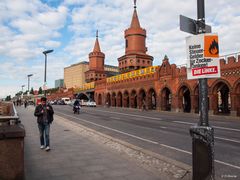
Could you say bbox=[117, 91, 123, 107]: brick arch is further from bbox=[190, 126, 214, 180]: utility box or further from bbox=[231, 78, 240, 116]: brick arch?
bbox=[190, 126, 214, 180]: utility box

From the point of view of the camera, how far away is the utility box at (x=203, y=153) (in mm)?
4363

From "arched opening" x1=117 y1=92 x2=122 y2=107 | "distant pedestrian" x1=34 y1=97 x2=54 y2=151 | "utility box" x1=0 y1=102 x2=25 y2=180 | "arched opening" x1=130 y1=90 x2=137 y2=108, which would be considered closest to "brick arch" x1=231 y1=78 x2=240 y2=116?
"distant pedestrian" x1=34 y1=97 x2=54 y2=151

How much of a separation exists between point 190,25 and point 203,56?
0.67m

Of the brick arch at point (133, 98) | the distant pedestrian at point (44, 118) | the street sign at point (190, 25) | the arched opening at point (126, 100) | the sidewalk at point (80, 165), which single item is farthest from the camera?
the arched opening at point (126, 100)

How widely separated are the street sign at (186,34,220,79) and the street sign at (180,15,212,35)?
16cm

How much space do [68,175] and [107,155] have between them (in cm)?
228

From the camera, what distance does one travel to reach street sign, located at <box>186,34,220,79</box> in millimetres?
4534

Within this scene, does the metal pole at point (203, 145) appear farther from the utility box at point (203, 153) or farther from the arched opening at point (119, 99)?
the arched opening at point (119, 99)

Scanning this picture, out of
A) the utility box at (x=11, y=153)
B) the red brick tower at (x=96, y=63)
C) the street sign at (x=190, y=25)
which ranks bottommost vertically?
the utility box at (x=11, y=153)

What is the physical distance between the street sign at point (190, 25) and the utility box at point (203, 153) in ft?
6.12

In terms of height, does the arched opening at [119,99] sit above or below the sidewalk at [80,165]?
above

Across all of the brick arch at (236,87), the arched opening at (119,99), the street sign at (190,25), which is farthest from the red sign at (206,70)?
the arched opening at (119,99)

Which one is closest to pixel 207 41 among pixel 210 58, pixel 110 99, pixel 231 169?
pixel 210 58

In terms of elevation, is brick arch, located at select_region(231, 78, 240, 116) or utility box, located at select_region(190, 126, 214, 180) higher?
brick arch, located at select_region(231, 78, 240, 116)
